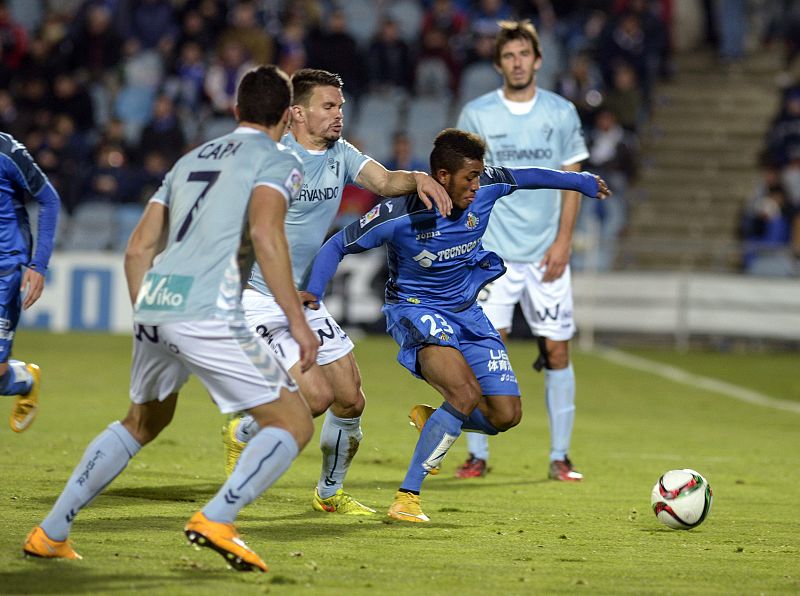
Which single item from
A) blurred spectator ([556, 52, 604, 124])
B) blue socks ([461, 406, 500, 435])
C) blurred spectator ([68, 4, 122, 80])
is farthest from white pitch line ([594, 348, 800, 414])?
blurred spectator ([68, 4, 122, 80])

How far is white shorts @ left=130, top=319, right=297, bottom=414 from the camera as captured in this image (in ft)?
17.3

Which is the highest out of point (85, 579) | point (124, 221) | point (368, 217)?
point (368, 217)

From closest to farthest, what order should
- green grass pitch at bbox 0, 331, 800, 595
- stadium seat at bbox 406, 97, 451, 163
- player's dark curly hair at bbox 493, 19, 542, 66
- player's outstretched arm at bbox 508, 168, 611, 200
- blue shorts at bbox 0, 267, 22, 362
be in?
green grass pitch at bbox 0, 331, 800, 595
player's outstretched arm at bbox 508, 168, 611, 200
blue shorts at bbox 0, 267, 22, 362
player's dark curly hair at bbox 493, 19, 542, 66
stadium seat at bbox 406, 97, 451, 163

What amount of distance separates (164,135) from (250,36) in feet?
8.13

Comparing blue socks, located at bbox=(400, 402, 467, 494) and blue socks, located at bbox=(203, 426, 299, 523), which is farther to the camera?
blue socks, located at bbox=(400, 402, 467, 494)

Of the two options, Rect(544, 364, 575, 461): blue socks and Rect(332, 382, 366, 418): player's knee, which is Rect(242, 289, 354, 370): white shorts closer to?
Rect(332, 382, 366, 418): player's knee

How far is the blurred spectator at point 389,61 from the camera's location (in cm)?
2184

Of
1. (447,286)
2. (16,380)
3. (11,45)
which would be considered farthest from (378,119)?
(447,286)

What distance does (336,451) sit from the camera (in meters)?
7.12

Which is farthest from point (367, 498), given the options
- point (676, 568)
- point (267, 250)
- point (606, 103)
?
point (606, 103)

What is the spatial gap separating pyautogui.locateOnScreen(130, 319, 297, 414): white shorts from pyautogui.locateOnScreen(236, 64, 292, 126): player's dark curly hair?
83 centimetres

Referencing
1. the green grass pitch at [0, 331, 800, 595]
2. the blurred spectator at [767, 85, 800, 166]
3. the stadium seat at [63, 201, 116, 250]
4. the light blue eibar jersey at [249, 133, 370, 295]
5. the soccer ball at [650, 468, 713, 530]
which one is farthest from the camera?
the blurred spectator at [767, 85, 800, 166]

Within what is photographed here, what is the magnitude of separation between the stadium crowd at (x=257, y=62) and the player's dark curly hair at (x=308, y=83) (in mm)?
12060

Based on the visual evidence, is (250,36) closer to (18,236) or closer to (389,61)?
(389,61)
